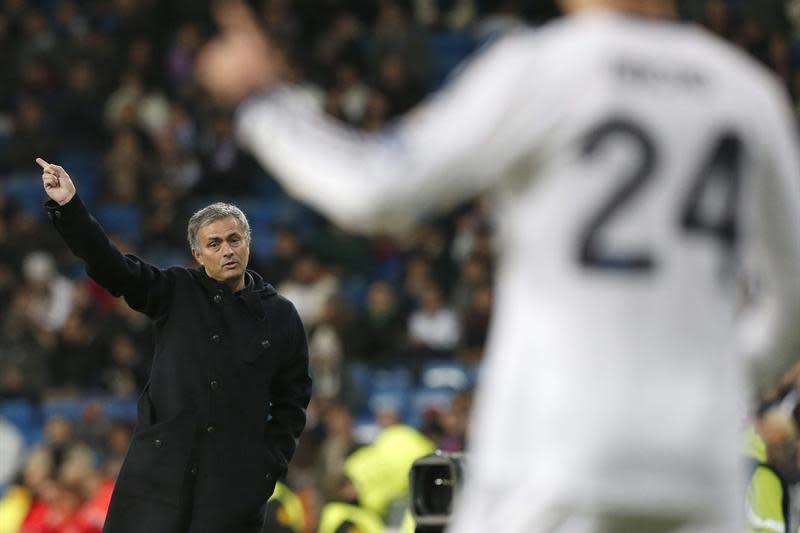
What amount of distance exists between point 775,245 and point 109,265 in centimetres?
282

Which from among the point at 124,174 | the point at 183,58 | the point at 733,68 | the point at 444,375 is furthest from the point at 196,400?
the point at 183,58

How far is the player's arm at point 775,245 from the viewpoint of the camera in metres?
3.49

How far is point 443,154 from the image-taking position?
3309mm

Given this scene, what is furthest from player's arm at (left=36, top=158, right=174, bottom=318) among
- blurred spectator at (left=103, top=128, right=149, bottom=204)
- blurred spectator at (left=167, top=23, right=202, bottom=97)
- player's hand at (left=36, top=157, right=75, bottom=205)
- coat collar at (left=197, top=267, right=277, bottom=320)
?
blurred spectator at (left=167, top=23, right=202, bottom=97)

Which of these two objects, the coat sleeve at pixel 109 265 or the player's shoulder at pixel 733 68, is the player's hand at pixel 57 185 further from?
the player's shoulder at pixel 733 68

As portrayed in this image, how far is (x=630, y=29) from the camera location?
3.43m

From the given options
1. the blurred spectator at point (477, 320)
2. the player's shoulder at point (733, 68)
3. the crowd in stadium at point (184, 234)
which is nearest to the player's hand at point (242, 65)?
the player's shoulder at point (733, 68)

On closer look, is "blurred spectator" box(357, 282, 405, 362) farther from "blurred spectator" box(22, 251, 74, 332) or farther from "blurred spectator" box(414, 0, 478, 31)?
"blurred spectator" box(414, 0, 478, 31)

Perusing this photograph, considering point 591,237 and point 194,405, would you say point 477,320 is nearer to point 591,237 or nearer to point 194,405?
point 194,405

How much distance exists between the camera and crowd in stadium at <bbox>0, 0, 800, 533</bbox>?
14148 millimetres

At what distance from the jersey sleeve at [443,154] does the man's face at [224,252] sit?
270 centimetres

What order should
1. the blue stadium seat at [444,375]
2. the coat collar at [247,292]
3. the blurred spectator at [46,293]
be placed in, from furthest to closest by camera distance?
the blurred spectator at [46,293] → the blue stadium seat at [444,375] → the coat collar at [247,292]

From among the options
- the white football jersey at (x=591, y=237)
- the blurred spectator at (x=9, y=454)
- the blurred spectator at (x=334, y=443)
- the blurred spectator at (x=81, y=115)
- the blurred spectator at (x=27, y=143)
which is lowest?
the white football jersey at (x=591, y=237)

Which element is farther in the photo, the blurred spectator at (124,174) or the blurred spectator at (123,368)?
the blurred spectator at (124,174)
